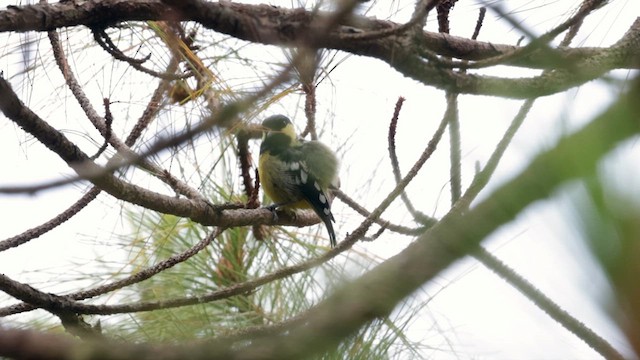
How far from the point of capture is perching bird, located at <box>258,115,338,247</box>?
2.65 meters

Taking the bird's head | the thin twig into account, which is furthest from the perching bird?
the thin twig

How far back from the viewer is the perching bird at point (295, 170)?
104 inches

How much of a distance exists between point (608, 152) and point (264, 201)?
267 centimetres

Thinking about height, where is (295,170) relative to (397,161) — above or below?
above

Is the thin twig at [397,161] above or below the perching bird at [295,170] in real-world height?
below

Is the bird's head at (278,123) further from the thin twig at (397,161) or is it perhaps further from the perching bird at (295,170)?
the thin twig at (397,161)

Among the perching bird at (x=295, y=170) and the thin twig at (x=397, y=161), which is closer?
the thin twig at (x=397, y=161)

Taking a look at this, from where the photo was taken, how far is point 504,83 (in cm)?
120

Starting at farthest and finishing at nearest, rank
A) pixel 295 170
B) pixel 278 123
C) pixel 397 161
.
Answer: pixel 295 170
pixel 278 123
pixel 397 161

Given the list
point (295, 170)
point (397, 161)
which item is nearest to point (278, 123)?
point (295, 170)

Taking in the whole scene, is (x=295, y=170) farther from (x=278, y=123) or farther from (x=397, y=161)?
(x=397, y=161)

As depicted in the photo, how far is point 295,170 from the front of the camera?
9.75ft

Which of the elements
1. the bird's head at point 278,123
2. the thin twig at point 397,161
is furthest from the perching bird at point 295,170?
the thin twig at point 397,161

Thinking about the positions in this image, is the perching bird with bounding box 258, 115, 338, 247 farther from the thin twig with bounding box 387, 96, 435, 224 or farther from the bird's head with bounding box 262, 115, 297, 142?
the thin twig with bounding box 387, 96, 435, 224
